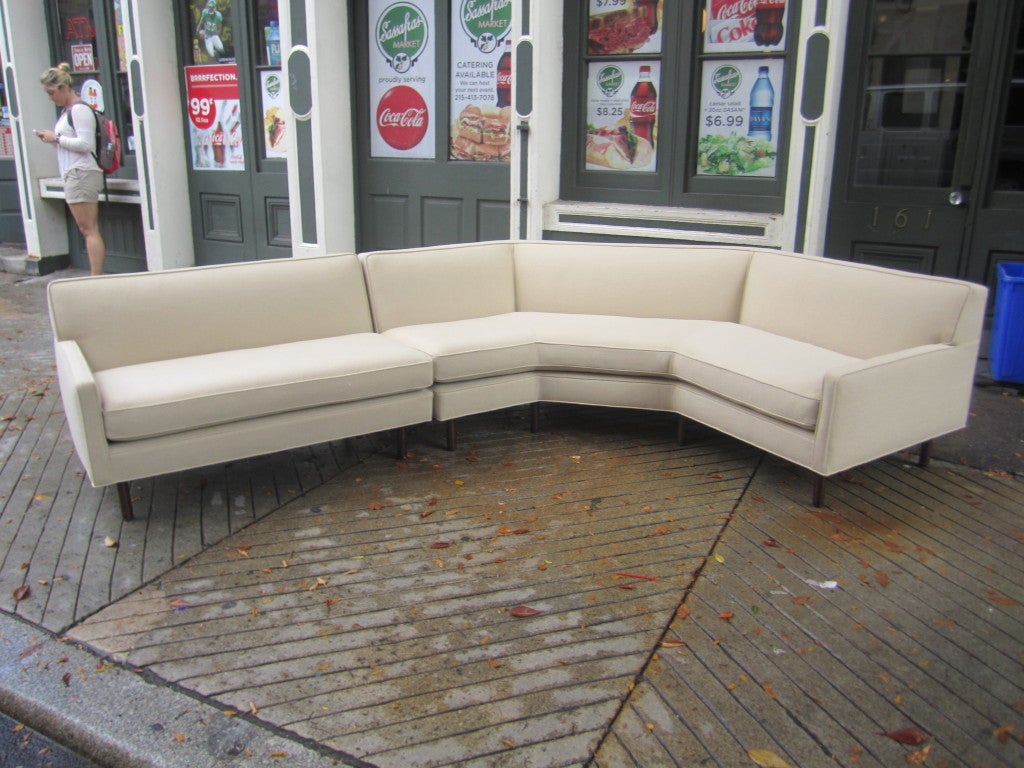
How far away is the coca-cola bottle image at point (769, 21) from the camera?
599cm

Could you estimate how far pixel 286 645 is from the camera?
287 cm

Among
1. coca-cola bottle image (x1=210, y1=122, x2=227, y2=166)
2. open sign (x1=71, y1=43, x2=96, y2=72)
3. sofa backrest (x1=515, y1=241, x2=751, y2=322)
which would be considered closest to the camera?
sofa backrest (x1=515, y1=241, x2=751, y2=322)

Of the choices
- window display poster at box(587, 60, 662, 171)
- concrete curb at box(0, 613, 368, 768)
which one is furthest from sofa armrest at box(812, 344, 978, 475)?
window display poster at box(587, 60, 662, 171)

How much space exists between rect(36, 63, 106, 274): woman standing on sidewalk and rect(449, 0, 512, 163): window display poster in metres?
3.13

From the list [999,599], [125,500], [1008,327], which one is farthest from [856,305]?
[125,500]

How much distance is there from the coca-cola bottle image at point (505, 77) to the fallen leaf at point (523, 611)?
190 inches

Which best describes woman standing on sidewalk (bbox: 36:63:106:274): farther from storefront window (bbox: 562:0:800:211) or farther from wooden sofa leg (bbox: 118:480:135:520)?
wooden sofa leg (bbox: 118:480:135:520)

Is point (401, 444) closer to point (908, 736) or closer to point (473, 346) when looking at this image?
point (473, 346)

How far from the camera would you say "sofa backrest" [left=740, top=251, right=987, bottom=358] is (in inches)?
155

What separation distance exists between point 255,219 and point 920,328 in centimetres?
625

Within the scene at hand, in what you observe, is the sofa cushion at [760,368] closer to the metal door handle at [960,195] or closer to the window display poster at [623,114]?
the metal door handle at [960,195]

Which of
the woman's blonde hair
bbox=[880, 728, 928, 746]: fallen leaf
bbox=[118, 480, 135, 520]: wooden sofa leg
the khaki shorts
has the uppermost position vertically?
the woman's blonde hair

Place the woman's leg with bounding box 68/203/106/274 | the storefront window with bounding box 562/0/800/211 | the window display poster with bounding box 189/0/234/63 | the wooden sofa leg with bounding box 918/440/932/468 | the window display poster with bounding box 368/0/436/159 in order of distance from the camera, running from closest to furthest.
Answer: the wooden sofa leg with bounding box 918/440/932/468, the storefront window with bounding box 562/0/800/211, the window display poster with bounding box 368/0/436/159, the woman's leg with bounding box 68/203/106/274, the window display poster with bounding box 189/0/234/63

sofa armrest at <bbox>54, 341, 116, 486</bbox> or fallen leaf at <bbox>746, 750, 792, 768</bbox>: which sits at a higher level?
sofa armrest at <bbox>54, 341, 116, 486</bbox>
